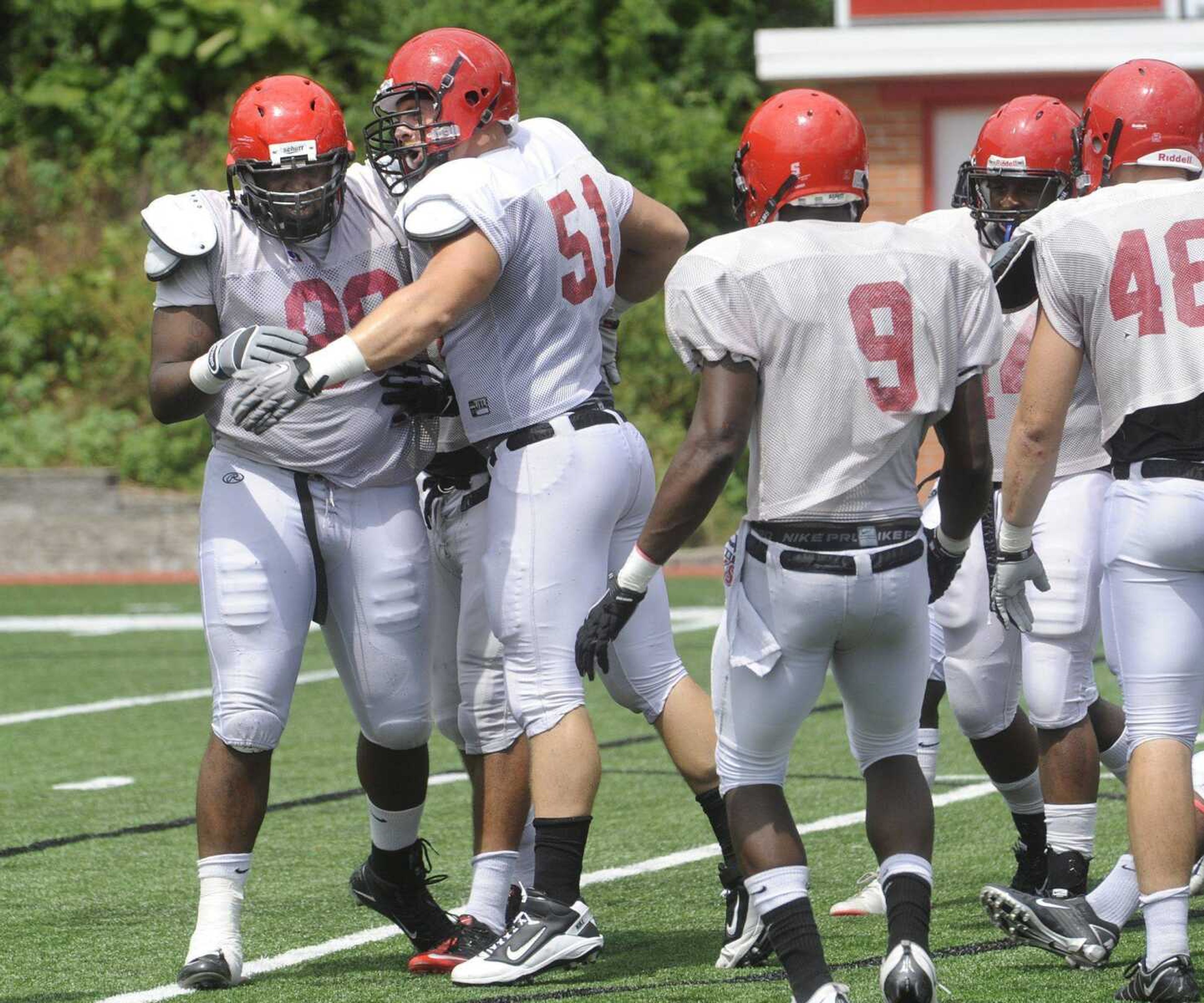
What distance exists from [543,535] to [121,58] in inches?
712

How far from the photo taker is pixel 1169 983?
3.67 meters

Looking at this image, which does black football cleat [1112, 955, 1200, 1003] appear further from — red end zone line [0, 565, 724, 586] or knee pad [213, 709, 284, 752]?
red end zone line [0, 565, 724, 586]

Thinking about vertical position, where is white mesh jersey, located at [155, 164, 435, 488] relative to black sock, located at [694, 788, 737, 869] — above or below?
above

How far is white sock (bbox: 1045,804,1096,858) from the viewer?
4457 millimetres

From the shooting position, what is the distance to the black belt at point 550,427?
4.17 metres

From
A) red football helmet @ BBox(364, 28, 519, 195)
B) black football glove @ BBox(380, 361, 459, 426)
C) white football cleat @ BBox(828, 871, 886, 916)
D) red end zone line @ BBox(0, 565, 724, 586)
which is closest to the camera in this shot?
red football helmet @ BBox(364, 28, 519, 195)

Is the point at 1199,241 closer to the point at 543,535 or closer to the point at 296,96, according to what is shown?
the point at 543,535

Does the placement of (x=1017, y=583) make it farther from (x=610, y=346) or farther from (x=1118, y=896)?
(x=610, y=346)

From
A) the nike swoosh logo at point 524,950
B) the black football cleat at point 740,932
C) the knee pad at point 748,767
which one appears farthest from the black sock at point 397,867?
the knee pad at point 748,767

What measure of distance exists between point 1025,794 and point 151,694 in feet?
17.2

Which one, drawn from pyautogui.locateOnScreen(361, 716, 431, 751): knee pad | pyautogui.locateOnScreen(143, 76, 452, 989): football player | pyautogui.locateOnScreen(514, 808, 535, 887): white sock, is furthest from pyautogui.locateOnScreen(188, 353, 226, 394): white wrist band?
pyautogui.locateOnScreen(514, 808, 535, 887): white sock

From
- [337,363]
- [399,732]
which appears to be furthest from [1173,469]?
[399,732]

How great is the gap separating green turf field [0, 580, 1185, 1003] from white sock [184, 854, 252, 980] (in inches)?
3.5

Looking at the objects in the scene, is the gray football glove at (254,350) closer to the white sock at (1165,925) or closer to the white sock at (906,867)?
the white sock at (906,867)
